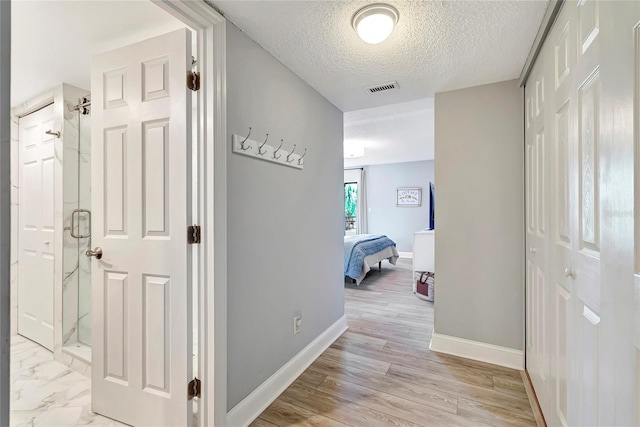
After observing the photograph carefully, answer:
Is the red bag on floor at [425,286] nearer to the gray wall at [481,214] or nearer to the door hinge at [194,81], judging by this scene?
the gray wall at [481,214]

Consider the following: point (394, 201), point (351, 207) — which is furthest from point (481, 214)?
point (351, 207)

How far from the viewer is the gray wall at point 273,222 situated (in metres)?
1.59

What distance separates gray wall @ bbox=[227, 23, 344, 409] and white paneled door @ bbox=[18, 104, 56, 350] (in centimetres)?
186

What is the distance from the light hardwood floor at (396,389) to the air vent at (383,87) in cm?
214

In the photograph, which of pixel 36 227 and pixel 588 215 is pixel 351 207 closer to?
pixel 36 227

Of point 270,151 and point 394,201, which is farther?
point 394,201

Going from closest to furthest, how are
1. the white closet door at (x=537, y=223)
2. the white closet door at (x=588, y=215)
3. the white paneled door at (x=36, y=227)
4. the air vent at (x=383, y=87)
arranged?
the white closet door at (x=588, y=215) < the white closet door at (x=537, y=223) < the air vent at (x=383, y=87) < the white paneled door at (x=36, y=227)

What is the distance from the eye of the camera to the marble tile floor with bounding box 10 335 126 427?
5.36ft

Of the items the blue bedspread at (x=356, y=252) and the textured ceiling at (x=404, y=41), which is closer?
the textured ceiling at (x=404, y=41)

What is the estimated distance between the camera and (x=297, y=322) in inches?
83.6

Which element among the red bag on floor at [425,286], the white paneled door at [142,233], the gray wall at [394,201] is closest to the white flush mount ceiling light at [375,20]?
the white paneled door at [142,233]

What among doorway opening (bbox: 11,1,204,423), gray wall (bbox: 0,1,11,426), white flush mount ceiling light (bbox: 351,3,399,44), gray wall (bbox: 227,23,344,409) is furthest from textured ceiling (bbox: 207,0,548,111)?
gray wall (bbox: 0,1,11,426)

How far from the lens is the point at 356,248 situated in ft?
15.0

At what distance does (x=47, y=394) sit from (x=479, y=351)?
9.92 ft
